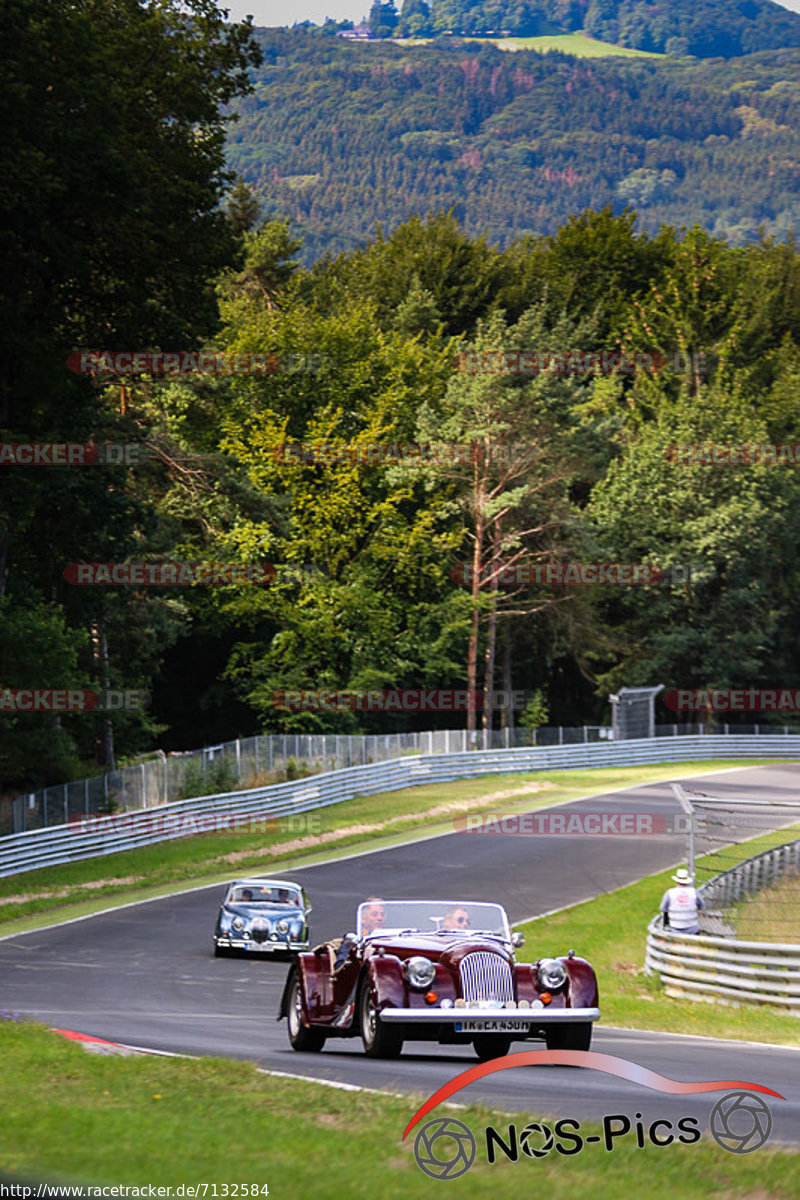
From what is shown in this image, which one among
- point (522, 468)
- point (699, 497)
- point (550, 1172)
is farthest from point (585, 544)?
point (550, 1172)

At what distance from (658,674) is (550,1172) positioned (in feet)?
228

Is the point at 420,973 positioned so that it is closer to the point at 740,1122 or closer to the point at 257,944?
the point at 740,1122

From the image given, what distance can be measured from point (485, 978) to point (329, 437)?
5686cm

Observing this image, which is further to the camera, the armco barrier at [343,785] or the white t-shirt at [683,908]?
the armco barrier at [343,785]

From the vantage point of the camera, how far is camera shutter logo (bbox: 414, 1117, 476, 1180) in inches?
286

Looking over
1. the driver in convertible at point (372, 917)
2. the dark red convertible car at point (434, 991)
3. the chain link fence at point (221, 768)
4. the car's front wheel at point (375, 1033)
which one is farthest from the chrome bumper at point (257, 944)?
the car's front wheel at point (375, 1033)

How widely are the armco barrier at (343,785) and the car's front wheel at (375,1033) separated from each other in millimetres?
21615

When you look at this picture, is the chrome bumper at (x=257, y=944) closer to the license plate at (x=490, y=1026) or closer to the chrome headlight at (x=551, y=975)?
the chrome headlight at (x=551, y=975)

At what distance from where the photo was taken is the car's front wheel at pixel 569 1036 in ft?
38.5

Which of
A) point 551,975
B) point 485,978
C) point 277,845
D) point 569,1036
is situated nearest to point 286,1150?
point 485,978

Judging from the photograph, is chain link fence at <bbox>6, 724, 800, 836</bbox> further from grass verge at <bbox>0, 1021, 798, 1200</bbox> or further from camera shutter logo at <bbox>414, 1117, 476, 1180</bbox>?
camera shutter logo at <bbox>414, 1117, 476, 1180</bbox>

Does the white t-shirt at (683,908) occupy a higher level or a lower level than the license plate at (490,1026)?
lower

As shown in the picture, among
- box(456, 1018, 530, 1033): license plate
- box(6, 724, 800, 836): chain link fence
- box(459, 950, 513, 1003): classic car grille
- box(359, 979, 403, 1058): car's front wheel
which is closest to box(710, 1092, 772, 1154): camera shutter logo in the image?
box(456, 1018, 530, 1033): license plate

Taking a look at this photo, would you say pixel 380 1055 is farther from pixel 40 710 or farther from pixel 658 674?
pixel 658 674
